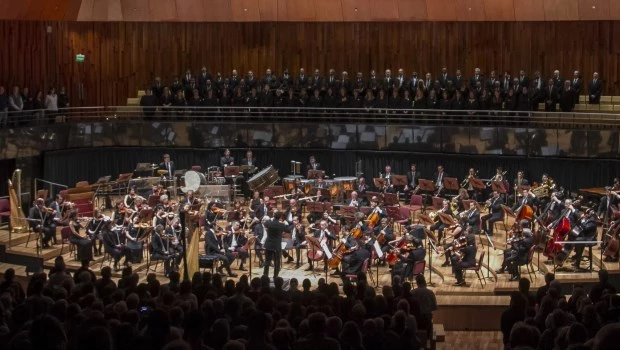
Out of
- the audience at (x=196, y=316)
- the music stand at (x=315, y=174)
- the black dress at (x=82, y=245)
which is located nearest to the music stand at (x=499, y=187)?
the music stand at (x=315, y=174)

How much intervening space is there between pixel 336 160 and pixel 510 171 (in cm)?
400

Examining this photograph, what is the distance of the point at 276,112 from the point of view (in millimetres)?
25203

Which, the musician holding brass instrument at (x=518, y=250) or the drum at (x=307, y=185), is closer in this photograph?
the musician holding brass instrument at (x=518, y=250)

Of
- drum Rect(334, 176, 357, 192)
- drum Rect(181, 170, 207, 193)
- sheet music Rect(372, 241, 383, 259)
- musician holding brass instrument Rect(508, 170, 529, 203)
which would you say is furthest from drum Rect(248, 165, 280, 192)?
sheet music Rect(372, 241, 383, 259)

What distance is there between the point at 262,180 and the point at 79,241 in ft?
15.0

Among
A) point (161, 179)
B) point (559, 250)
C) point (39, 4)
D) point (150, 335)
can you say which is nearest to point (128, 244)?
point (161, 179)

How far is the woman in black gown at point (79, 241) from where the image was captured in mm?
18891

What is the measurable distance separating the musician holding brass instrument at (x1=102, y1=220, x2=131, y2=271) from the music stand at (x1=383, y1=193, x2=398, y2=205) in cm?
470

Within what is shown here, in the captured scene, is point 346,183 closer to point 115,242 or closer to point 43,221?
point 115,242

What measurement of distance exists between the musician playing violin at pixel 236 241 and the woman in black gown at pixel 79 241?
254cm

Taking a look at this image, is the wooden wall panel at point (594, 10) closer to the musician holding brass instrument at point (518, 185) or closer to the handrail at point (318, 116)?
the handrail at point (318, 116)

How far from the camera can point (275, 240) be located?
59.1ft

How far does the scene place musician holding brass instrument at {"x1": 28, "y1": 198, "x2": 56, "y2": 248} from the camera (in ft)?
64.1

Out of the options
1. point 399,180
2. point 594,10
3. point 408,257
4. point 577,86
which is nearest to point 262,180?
point 399,180
